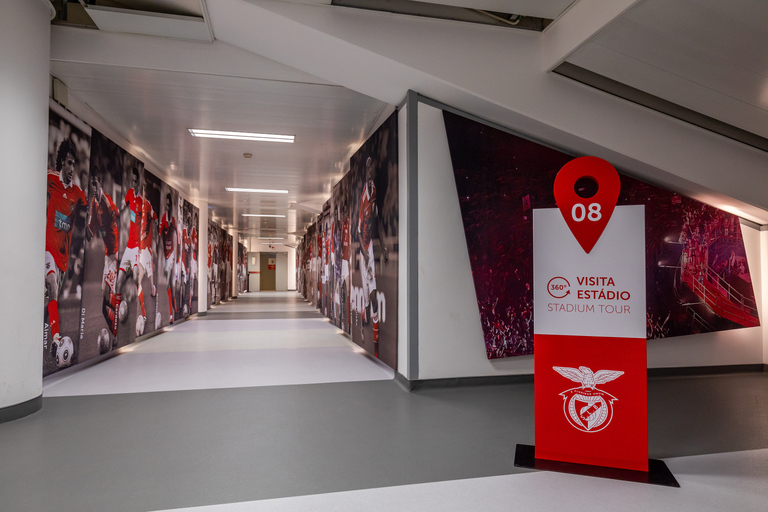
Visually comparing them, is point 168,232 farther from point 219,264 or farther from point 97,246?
point 219,264

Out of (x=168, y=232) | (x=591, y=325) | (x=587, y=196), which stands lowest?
(x=591, y=325)

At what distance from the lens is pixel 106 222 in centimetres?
673

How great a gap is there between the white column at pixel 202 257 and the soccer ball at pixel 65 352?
806 centimetres

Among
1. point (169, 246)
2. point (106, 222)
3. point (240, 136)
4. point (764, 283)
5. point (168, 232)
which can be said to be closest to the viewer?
point (764, 283)

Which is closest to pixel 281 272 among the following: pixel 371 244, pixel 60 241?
pixel 371 244

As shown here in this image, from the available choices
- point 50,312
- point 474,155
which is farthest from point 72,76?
point 474,155

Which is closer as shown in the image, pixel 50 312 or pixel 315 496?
pixel 315 496

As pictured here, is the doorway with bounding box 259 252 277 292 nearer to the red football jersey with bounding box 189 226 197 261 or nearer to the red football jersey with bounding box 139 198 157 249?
the red football jersey with bounding box 189 226 197 261

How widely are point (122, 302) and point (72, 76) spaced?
3709mm

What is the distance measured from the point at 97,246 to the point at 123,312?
1.62 meters

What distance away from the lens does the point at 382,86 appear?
5105mm

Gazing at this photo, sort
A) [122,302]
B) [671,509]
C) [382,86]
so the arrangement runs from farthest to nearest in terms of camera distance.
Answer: [122,302]
[382,86]
[671,509]

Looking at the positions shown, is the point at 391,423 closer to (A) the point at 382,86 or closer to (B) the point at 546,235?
(B) the point at 546,235

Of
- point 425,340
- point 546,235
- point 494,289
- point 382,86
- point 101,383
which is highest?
point 382,86
